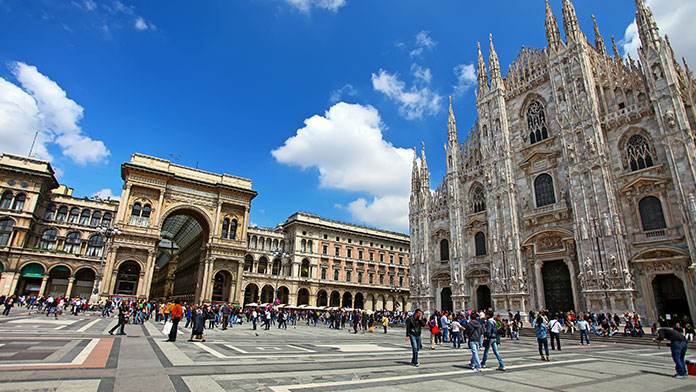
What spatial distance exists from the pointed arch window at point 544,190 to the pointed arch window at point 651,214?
6089 mm

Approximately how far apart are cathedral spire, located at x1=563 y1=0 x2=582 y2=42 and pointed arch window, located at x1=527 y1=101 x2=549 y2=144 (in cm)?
562

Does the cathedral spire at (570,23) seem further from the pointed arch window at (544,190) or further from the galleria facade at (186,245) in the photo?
the galleria facade at (186,245)

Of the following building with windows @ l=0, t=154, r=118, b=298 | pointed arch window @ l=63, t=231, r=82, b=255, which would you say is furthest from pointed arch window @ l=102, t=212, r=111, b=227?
pointed arch window @ l=63, t=231, r=82, b=255

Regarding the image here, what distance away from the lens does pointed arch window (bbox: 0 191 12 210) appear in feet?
140

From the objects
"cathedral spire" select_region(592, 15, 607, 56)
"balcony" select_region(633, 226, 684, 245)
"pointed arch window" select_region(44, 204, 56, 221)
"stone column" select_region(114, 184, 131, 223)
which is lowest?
"balcony" select_region(633, 226, 684, 245)

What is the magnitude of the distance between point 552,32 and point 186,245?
62.6 m

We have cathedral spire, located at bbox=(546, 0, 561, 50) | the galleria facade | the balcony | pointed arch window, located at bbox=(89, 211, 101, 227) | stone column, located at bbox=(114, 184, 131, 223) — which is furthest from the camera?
pointed arch window, located at bbox=(89, 211, 101, 227)

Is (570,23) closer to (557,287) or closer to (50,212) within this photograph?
(557,287)

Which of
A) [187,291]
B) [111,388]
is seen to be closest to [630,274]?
[111,388]

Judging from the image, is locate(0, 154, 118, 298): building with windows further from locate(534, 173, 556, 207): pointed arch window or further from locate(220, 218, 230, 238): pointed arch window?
locate(534, 173, 556, 207): pointed arch window

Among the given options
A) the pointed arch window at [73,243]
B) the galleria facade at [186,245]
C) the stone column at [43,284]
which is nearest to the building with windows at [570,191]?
the galleria facade at [186,245]

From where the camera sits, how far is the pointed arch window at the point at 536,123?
31547mm

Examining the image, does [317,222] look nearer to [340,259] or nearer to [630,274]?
[340,259]

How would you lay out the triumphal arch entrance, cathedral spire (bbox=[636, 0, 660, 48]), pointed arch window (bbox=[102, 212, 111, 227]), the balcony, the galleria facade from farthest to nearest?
pointed arch window (bbox=[102, 212, 111, 227]) → the galleria facade → the triumphal arch entrance → cathedral spire (bbox=[636, 0, 660, 48]) → the balcony
